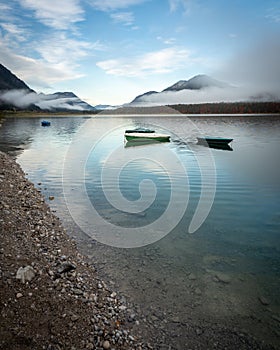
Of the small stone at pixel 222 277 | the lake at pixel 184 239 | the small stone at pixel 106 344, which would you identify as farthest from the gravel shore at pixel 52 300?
the small stone at pixel 222 277

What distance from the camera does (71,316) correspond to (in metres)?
6.38

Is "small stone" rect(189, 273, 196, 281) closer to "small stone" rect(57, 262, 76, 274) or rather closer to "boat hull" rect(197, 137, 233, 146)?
"small stone" rect(57, 262, 76, 274)

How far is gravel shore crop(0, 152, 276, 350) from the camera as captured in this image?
19.1 feet

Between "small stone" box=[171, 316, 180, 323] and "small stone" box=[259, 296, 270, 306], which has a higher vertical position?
"small stone" box=[171, 316, 180, 323]

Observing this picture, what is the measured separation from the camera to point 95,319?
6.47 metres

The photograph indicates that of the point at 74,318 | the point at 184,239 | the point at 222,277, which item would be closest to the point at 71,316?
the point at 74,318

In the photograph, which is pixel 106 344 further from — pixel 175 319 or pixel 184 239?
pixel 184 239

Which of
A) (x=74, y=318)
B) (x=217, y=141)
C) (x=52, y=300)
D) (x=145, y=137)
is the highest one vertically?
(x=145, y=137)

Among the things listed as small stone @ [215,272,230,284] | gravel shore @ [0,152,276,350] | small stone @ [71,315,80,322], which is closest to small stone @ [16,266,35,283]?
gravel shore @ [0,152,276,350]

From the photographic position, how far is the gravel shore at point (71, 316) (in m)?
5.82

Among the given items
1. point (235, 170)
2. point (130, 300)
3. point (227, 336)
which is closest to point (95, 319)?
point (130, 300)

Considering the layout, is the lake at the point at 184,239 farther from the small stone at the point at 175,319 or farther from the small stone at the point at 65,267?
the small stone at the point at 65,267

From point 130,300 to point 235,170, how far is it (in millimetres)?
24643

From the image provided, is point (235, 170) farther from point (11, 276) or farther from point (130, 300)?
point (11, 276)
